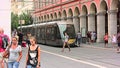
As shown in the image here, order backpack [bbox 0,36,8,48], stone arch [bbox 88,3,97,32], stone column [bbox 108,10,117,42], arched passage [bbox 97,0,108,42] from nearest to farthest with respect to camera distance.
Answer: backpack [bbox 0,36,8,48] → stone column [bbox 108,10,117,42] → arched passage [bbox 97,0,108,42] → stone arch [bbox 88,3,97,32]

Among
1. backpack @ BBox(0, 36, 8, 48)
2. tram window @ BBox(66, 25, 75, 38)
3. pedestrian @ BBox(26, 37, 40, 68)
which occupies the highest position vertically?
tram window @ BBox(66, 25, 75, 38)

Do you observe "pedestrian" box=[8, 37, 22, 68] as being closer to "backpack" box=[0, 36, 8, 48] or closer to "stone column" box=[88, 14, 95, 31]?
"backpack" box=[0, 36, 8, 48]

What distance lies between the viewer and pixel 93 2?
52.2m

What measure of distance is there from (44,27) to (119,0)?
9.88 meters

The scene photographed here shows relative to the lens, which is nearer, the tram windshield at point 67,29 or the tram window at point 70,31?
the tram windshield at point 67,29

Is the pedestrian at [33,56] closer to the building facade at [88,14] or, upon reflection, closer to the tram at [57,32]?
the tram at [57,32]

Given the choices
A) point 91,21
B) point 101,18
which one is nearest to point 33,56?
point 101,18

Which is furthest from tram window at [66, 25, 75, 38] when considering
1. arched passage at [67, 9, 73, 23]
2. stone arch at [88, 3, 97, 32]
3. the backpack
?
the backpack

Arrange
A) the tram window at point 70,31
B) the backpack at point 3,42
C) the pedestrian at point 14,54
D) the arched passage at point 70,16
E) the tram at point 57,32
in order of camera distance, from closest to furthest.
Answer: the pedestrian at point 14,54
the backpack at point 3,42
the tram at point 57,32
the tram window at point 70,31
the arched passage at point 70,16

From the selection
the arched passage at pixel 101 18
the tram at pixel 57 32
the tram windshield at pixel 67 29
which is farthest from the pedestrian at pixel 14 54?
the arched passage at pixel 101 18

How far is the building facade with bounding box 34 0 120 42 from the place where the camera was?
155ft

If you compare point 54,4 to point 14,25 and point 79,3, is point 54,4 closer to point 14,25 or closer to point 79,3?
point 79,3

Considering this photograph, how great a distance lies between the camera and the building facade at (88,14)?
4716 centimetres

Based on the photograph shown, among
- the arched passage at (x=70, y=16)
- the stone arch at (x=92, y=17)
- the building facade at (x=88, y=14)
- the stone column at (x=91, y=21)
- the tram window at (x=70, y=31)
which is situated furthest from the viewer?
the arched passage at (x=70, y=16)
